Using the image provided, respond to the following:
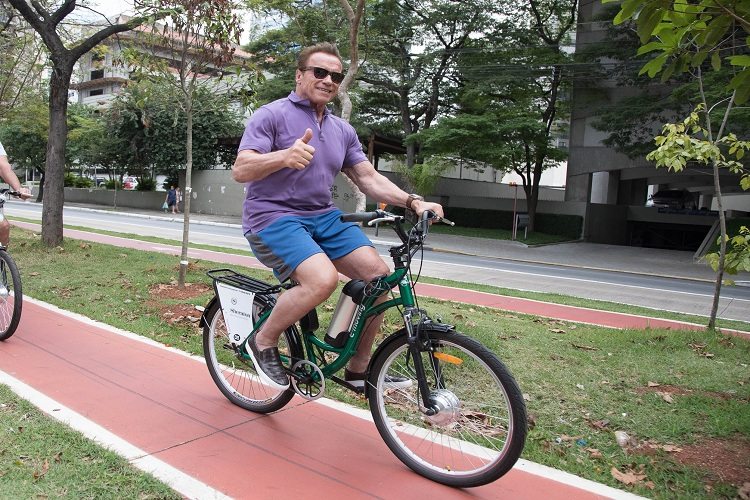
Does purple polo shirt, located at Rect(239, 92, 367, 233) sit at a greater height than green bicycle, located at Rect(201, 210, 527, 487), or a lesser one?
greater

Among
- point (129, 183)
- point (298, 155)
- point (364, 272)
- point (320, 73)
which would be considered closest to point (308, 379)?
point (364, 272)

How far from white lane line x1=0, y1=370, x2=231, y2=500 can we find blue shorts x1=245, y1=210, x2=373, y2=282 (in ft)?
3.49

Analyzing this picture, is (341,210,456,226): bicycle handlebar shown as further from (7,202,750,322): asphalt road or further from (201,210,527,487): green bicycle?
(7,202,750,322): asphalt road

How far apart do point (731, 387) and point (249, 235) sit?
11.9 feet

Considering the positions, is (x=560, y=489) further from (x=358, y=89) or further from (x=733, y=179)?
(x=733, y=179)

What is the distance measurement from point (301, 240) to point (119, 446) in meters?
1.41

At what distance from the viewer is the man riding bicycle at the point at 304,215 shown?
3025mm

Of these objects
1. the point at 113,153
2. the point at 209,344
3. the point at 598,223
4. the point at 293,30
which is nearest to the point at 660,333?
the point at 209,344

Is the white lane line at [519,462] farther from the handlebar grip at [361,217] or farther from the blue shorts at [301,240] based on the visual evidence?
the handlebar grip at [361,217]

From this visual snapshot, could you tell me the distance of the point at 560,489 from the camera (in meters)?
2.88

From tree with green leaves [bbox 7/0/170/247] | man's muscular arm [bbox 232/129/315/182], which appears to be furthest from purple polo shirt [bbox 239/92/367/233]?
tree with green leaves [bbox 7/0/170/247]

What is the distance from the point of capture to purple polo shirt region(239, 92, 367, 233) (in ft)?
10.2

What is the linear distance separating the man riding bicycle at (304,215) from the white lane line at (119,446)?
654 mm

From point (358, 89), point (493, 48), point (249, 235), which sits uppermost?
point (493, 48)
